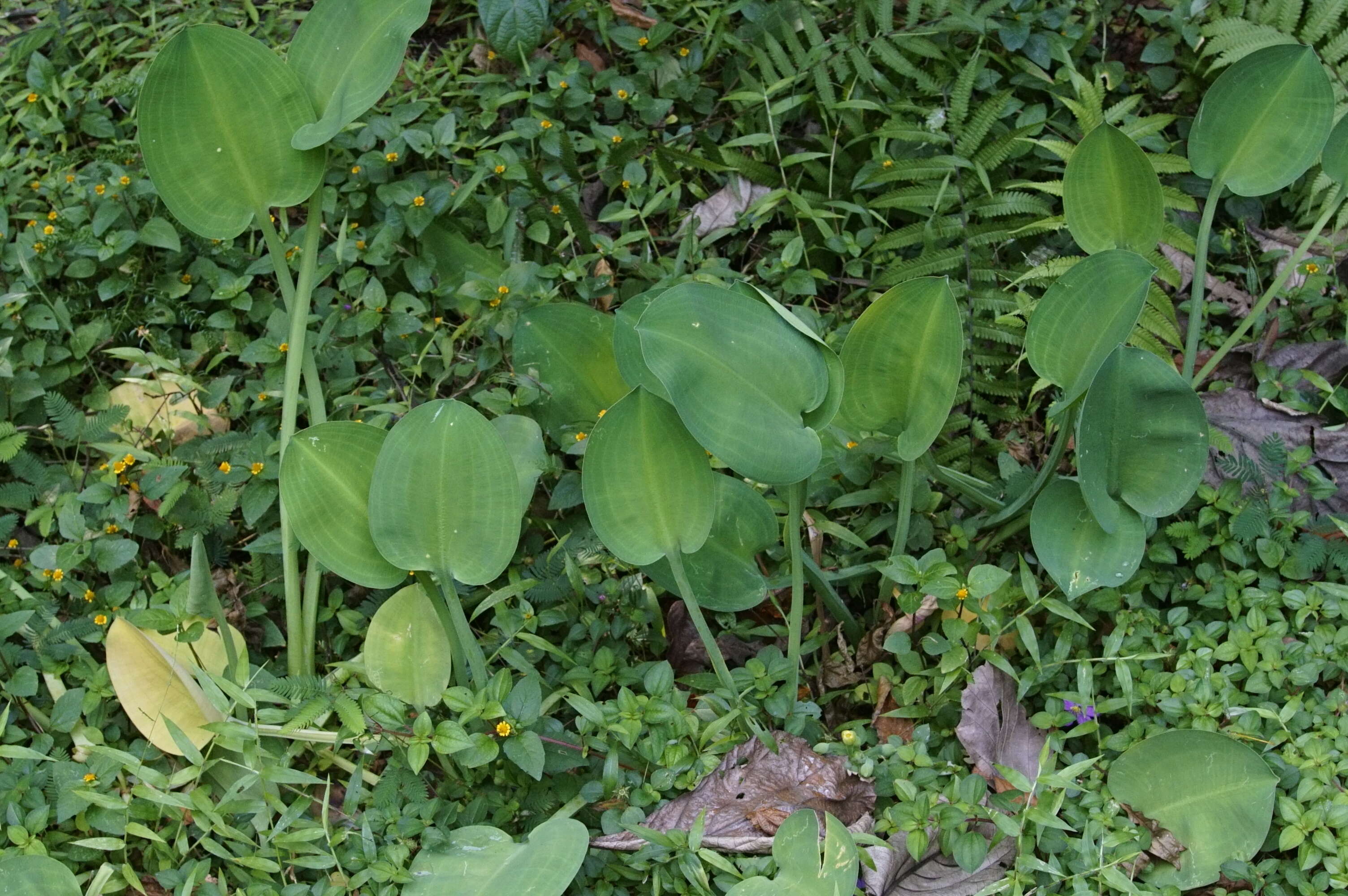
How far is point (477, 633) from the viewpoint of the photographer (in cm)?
198

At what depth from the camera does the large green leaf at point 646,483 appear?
5.05 ft

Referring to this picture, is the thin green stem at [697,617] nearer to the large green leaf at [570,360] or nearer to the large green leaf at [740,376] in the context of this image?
the large green leaf at [740,376]

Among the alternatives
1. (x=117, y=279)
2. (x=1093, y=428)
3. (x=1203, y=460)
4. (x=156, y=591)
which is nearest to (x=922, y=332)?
(x=1093, y=428)

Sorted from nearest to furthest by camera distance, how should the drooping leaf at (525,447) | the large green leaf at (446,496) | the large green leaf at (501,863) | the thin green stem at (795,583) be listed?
the large green leaf at (501,863) → the large green leaf at (446,496) → the thin green stem at (795,583) → the drooping leaf at (525,447)

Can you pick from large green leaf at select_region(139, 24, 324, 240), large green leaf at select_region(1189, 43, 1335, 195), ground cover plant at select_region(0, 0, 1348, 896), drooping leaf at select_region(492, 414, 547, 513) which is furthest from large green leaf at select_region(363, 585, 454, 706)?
large green leaf at select_region(1189, 43, 1335, 195)

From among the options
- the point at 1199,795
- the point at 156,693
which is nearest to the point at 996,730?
the point at 1199,795

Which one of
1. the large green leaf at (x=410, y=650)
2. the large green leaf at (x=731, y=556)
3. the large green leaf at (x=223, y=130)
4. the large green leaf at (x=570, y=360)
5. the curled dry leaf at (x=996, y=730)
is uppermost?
the large green leaf at (x=223, y=130)

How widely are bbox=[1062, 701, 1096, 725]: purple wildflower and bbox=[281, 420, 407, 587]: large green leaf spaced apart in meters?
1.05

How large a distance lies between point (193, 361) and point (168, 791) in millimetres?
951

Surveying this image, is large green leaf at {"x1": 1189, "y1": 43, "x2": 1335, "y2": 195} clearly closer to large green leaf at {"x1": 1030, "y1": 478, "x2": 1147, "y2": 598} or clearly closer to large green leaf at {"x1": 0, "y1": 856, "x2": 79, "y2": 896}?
large green leaf at {"x1": 1030, "y1": 478, "x2": 1147, "y2": 598}

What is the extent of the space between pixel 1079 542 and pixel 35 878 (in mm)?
1585

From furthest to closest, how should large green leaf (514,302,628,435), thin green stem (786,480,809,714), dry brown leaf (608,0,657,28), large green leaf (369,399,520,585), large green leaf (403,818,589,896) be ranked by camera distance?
1. dry brown leaf (608,0,657,28)
2. large green leaf (514,302,628,435)
3. thin green stem (786,480,809,714)
4. large green leaf (369,399,520,585)
5. large green leaf (403,818,589,896)

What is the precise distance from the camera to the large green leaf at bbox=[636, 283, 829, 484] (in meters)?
1.48

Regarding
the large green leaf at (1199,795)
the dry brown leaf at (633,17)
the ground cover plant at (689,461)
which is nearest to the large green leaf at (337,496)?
the ground cover plant at (689,461)
